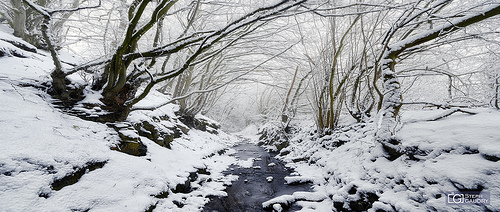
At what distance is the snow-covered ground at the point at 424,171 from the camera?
1661mm

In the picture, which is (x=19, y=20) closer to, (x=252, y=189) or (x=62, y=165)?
(x=62, y=165)

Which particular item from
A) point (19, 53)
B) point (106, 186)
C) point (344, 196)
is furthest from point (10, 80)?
point (344, 196)

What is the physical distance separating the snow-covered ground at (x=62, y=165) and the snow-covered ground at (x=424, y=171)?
1.81 m

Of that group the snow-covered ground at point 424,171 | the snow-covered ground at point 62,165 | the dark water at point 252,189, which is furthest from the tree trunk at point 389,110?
the snow-covered ground at point 62,165

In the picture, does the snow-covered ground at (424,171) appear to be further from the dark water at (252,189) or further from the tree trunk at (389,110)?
the dark water at (252,189)

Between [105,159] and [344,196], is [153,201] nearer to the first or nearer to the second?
[105,159]

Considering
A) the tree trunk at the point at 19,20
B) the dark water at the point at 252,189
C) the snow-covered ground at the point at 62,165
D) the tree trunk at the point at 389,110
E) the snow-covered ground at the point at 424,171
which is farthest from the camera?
the tree trunk at the point at 19,20

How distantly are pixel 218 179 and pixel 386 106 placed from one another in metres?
3.55

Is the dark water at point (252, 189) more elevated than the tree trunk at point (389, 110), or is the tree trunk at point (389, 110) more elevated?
the tree trunk at point (389, 110)

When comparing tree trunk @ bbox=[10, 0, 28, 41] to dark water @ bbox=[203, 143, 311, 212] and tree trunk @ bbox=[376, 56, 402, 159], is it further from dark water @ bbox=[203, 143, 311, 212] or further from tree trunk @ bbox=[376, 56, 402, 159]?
tree trunk @ bbox=[376, 56, 402, 159]

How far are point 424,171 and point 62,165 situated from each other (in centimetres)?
390

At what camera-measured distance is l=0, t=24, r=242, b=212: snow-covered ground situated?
1.54 metres

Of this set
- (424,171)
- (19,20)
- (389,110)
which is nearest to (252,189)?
(424,171)

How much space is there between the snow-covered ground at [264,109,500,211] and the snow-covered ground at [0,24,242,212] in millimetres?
1813
